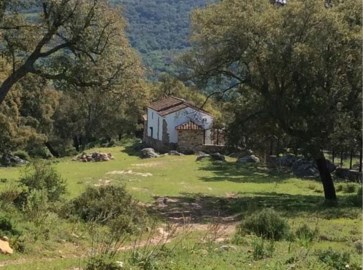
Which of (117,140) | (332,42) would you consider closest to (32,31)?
(332,42)

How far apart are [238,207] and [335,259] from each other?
12383mm

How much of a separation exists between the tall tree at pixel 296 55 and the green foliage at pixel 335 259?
37.1 feet

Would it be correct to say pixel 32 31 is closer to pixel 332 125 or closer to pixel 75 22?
pixel 75 22

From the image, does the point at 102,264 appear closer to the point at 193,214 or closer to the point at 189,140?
the point at 193,214

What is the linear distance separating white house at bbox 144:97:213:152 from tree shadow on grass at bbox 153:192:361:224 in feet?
88.9

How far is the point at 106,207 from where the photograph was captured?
17.0 metres

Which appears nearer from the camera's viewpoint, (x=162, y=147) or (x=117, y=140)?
(x=162, y=147)

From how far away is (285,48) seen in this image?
2297cm

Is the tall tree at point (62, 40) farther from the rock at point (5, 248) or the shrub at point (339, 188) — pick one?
the shrub at point (339, 188)

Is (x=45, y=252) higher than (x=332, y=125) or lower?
lower

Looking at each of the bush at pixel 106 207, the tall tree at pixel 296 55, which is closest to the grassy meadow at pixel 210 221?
the bush at pixel 106 207

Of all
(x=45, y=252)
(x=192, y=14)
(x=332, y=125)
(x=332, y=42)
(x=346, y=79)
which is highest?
(x=192, y=14)

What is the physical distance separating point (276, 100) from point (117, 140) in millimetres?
55079

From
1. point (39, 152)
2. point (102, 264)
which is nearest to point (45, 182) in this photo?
point (102, 264)
